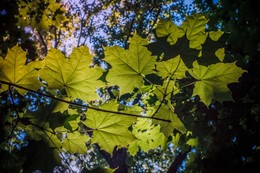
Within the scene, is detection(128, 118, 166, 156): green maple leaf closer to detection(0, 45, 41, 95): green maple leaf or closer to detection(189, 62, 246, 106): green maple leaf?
detection(189, 62, 246, 106): green maple leaf

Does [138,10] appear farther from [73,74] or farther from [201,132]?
[73,74]

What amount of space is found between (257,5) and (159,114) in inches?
114

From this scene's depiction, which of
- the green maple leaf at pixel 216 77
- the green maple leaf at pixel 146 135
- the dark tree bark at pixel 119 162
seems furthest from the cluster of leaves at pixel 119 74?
the dark tree bark at pixel 119 162

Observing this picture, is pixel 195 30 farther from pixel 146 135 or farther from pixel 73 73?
pixel 146 135

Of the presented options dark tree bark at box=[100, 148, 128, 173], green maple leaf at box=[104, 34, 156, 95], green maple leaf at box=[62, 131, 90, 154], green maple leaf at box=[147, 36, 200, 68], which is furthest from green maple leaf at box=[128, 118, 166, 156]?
dark tree bark at box=[100, 148, 128, 173]

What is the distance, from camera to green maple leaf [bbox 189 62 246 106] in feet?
3.76

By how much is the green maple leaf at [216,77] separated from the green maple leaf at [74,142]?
0.74 m

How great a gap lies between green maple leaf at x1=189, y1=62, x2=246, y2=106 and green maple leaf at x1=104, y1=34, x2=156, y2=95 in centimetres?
25

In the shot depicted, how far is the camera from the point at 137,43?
1.08 m

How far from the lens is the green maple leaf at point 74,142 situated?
1.38m

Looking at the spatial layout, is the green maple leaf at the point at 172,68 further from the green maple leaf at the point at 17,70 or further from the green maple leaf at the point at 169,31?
the green maple leaf at the point at 17,70

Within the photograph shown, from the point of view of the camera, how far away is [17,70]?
3.51ft

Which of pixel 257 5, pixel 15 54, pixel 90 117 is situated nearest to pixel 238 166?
pixel 257 5

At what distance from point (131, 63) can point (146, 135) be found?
1.15m
